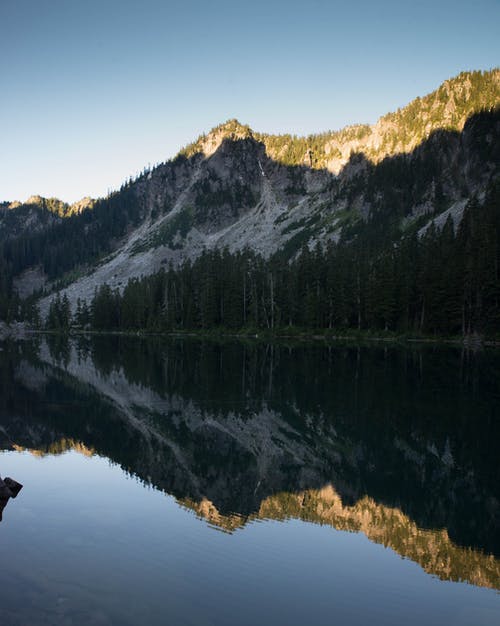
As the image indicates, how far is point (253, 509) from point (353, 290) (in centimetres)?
9515

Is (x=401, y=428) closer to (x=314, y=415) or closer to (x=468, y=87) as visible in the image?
(x=314, y=415)

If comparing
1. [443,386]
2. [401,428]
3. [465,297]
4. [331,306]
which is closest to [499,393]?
[443,386]

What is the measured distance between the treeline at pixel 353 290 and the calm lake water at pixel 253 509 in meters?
55.2

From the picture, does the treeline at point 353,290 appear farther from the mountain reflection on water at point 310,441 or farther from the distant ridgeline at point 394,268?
the mountain reflection on water at point 310,441

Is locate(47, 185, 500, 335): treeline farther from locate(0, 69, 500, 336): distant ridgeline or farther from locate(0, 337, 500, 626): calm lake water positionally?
locate(0, 337, 500, 626): calm lake water

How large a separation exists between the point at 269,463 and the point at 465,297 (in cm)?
7322

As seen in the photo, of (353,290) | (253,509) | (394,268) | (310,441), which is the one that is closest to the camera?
(253,509)

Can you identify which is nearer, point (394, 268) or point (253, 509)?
point (253, 509)

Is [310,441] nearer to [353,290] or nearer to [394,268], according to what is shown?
[394,268]

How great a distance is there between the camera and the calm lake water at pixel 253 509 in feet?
38.2

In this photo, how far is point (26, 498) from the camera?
1842 cm

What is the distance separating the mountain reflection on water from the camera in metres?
16.8

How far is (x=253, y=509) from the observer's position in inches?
695

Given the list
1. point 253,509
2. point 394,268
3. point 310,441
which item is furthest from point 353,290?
point 253,509
